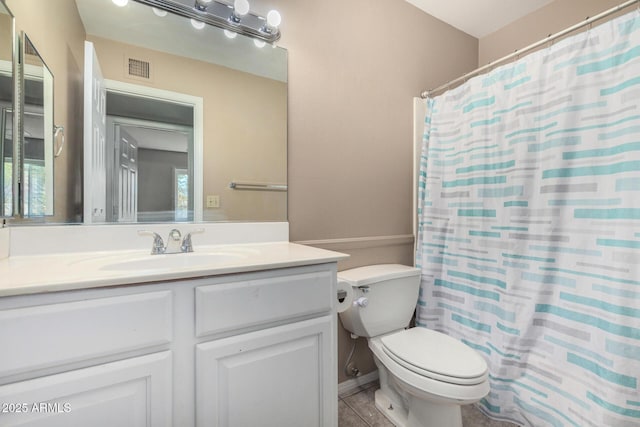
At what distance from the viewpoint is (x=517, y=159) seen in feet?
4.66

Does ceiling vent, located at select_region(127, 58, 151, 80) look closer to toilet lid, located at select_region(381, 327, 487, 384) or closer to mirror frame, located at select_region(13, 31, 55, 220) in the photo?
mirror frame, located at select_region(13, 31, 55, 220)

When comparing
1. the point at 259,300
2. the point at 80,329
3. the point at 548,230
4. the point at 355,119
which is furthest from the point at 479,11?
the point at 80,329

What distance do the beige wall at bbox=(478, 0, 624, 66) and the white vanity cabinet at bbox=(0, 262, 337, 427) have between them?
2085mm

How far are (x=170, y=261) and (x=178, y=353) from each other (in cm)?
40

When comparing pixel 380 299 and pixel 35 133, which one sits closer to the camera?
pixel 35 133

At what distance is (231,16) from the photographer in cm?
136

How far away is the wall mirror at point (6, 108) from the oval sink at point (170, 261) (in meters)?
0.38

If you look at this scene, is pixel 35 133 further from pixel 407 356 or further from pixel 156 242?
pixel 407 356

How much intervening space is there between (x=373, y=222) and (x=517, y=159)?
2.61ft

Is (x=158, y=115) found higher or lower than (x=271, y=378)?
higher

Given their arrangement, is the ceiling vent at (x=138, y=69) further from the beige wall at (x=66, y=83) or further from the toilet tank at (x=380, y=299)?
the toilet tank at (x=380, y=299)

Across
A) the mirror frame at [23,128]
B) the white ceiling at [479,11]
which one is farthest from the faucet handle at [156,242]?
the white ceiling at [479,11]

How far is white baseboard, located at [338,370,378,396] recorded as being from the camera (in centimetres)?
167

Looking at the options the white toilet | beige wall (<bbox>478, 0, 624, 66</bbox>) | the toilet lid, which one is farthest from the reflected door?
beige wall (<bbox>478, 0, 624, 66</bbox>)
